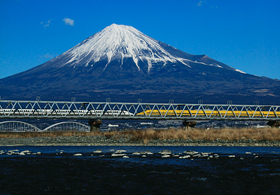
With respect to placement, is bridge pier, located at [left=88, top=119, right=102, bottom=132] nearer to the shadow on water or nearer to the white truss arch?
the white truss arch

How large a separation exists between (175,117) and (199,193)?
248 feet

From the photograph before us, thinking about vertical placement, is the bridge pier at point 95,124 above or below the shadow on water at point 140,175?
above

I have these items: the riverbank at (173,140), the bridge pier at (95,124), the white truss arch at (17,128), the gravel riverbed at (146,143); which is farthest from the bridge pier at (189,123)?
the white truss arch at (17,128)

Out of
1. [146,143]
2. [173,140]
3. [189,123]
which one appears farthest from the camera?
[189,123]

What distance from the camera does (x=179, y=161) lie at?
130 ft

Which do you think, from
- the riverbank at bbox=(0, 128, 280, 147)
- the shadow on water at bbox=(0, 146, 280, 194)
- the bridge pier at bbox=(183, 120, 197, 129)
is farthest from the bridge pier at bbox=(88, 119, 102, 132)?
the shadow on water at bbox=(0, 146, 280, 194)

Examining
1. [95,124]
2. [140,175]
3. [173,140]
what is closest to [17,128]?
[95,124]

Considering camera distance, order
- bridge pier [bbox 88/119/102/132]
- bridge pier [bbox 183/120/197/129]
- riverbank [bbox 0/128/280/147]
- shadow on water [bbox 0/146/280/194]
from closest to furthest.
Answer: shadow on water [bbox 0/146/280/194], riverbank [bbox 0/128/280/147], bridge pier [bbox 88/119/102/132], bridge pier [bbox 183/120/197/129]

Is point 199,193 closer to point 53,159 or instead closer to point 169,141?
point 53,159

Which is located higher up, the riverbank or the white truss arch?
the white truss arch

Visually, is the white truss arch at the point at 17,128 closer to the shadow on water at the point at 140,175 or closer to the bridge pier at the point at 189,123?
the bridge pier at the point at 189,123

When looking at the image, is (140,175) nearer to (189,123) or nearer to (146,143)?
(146,143)

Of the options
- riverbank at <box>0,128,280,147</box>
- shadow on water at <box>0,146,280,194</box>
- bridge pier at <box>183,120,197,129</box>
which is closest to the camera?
shadow on water at <box>0,146,280,194</box>

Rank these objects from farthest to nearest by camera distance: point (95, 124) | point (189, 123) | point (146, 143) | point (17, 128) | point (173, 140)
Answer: point (17, 128) → point (189, 123) → point (95, 124) → point (173, 140) → point (146, 143)
